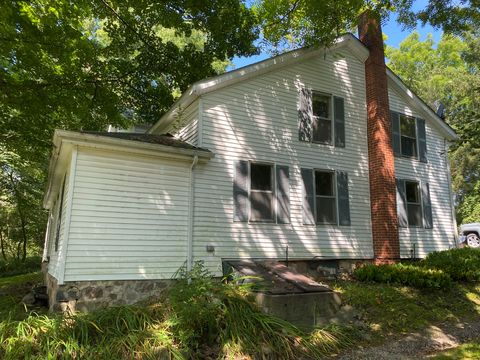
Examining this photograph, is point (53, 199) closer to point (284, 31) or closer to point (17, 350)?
point (17, 350)

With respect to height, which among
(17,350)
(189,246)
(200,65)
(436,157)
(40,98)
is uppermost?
(200,65)

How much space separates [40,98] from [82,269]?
6.65 m

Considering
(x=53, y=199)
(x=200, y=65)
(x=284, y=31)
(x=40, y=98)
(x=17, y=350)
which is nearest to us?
(x=17, y=350)

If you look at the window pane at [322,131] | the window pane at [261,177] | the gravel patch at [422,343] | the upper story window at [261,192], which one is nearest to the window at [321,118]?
the window pane at [322,131]

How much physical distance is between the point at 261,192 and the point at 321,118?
10.8 ft

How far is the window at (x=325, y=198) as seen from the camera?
10.7 metres

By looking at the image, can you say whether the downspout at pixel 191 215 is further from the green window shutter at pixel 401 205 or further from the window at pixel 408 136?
the window at pixel 408 136

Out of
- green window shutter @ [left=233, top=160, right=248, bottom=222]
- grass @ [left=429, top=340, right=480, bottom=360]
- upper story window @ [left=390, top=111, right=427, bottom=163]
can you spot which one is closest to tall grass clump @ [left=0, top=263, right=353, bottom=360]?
grass @ [left=429, top=340, right=480, bottom=360]

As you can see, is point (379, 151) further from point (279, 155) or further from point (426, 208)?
point (279, 155)

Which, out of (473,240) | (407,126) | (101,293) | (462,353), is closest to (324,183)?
(407,126)

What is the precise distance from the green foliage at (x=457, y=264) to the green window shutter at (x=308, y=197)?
335 centimetres

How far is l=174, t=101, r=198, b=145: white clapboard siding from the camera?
385 inches

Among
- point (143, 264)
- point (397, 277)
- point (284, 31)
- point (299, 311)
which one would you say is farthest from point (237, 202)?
point (284, 31)

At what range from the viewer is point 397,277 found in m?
9.52
